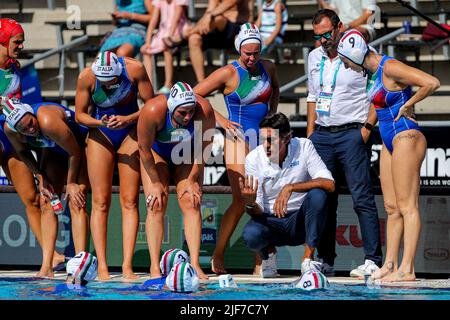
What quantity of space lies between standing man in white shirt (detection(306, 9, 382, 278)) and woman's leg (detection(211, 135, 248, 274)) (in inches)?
24.7

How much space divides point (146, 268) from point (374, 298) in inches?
123

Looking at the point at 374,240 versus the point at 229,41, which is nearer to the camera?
the point at 374,240

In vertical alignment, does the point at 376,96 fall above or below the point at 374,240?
above

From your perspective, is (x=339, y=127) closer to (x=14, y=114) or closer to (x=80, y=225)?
(x=80, y=225)

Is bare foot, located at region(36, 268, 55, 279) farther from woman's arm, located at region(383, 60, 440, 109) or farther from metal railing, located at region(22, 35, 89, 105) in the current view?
metal railing, located at region(22, 35, 89, 105)

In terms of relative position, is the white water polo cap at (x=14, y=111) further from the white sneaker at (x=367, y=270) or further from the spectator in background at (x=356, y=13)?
the spectator in background at (x=356, y=13)

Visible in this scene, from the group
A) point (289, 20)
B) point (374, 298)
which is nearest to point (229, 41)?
point (289, 20)

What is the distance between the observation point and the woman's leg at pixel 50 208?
808 centimetres

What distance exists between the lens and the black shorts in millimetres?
10727

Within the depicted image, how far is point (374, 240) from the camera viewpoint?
7.63m

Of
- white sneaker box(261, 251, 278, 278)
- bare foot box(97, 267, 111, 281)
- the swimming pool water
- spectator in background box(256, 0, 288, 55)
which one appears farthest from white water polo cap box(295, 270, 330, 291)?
spectator in background box(256, 0, 288, 55)
